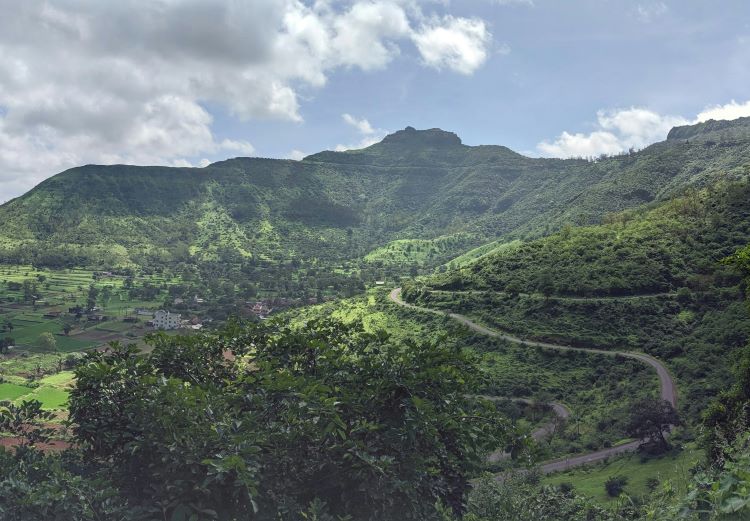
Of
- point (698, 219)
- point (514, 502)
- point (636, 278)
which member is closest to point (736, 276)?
point (636, 278)

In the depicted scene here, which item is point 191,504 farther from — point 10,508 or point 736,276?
point 736,276

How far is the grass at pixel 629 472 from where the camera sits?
3053 cm

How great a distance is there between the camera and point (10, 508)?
307 inches

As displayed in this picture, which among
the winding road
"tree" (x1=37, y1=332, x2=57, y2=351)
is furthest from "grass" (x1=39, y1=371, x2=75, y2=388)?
the winding road

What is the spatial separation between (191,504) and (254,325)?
5.89m

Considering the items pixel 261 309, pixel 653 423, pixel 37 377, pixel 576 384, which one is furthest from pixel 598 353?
pixel 261 309

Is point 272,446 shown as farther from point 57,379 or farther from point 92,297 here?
point 92,297

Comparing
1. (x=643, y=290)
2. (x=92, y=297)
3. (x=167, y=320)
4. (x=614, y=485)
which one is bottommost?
(x=614, y=485)

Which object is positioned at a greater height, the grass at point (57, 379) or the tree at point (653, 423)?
the tree at point (653, 423)

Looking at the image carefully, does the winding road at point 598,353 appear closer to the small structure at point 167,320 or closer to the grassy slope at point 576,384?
the grassy slope at point 576,384

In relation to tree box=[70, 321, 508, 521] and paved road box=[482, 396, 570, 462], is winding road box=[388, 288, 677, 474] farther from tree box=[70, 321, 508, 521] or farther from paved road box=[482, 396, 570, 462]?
tree box=[70, 321, 508, 521]

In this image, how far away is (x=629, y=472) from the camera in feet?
111

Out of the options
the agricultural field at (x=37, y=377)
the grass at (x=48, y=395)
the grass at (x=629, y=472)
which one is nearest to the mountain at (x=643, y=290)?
the grass at (x=629, y=472)

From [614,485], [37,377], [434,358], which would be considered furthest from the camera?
[37,377]
